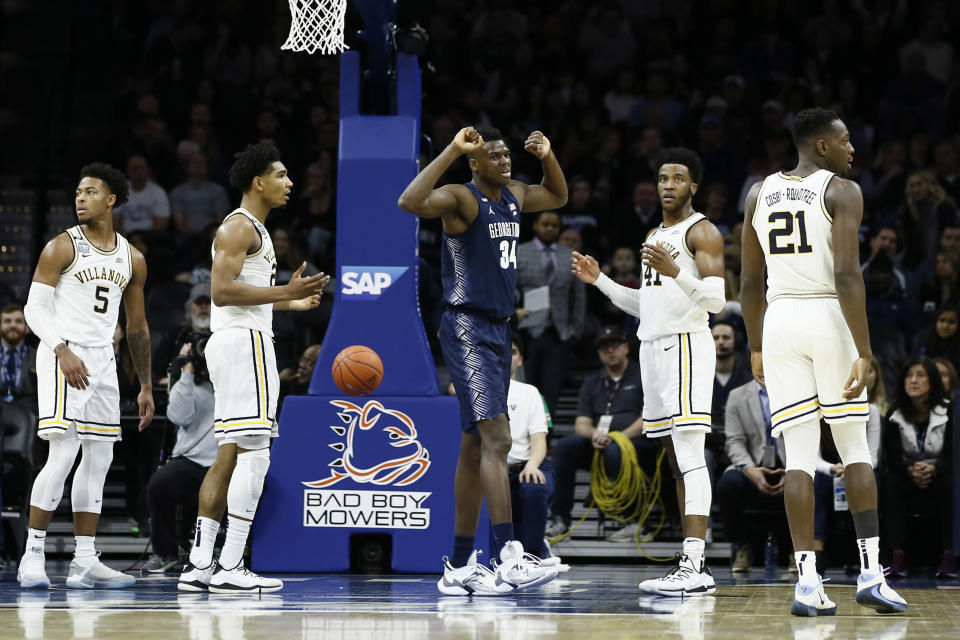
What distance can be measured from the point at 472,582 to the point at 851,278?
2.33 m

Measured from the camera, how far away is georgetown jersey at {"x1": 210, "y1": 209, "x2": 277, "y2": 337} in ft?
22.6

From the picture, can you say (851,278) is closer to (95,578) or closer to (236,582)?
(236,582)

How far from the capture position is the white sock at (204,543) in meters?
6.77

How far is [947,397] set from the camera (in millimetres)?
8859

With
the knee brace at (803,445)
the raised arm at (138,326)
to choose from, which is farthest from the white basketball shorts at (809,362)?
the raised arm at (138,326)

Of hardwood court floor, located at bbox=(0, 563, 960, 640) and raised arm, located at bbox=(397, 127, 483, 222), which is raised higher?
raised arm, located at bbox=(397, 127, 483, 222)

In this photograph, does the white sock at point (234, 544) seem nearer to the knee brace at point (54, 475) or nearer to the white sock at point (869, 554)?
the knee brace at point (54, 475)

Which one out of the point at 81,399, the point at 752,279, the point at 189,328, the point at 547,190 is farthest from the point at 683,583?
the point at 189,328

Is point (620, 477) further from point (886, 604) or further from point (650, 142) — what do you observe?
point (650, 142)

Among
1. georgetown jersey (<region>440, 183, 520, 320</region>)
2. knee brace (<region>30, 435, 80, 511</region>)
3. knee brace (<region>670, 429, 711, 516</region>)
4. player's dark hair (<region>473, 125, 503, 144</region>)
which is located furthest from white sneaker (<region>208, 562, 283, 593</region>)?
player's dark hair (<region>473, 125, 503, 144</region>)

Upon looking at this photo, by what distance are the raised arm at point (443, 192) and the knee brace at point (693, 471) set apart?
1635 mm

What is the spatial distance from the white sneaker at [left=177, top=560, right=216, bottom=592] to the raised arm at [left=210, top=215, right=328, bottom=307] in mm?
1378

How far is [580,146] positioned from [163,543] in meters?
7.08

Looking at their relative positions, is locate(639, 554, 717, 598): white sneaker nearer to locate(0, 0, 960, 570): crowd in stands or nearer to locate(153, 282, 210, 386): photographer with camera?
locate(0, 0, 960, 570): crowd in stands
